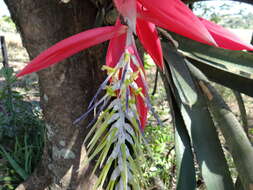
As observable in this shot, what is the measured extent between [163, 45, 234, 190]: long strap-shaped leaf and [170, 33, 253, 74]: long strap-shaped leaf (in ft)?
0.33

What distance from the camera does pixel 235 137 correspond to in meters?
0.51

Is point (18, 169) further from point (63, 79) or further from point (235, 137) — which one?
point (235, 137)

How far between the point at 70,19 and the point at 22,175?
0.97 metres

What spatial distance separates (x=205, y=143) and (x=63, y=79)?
1.58 ft

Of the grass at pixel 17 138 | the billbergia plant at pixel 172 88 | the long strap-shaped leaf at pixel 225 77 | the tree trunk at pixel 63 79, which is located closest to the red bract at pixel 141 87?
the billbergia plant at pixel 172 88

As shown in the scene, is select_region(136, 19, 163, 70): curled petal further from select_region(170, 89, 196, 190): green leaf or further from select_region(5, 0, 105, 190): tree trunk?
select_region(5, 0, 105, 190): tree trunk

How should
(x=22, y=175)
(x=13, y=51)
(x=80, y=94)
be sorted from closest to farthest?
1. (x=80, y=94)
2. (x=22, y=175)
3. (x=13, y=51)

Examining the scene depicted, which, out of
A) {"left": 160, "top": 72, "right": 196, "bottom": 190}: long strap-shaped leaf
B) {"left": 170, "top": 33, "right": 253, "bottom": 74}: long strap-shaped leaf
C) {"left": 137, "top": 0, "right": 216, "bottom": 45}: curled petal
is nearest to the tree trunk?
{"left": 170, "top": 33, "right": 253, "bottom": 74}: long strap-shaped leaf

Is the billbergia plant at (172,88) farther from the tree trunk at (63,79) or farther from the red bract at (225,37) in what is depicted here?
the tree trunk at (63,79)

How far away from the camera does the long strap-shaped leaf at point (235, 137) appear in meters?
0.47

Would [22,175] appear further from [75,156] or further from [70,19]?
[70,19]

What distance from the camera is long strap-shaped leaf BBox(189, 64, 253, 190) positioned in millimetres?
466

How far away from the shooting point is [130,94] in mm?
451

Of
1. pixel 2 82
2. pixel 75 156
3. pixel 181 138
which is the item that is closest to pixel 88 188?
pixel 75 156
